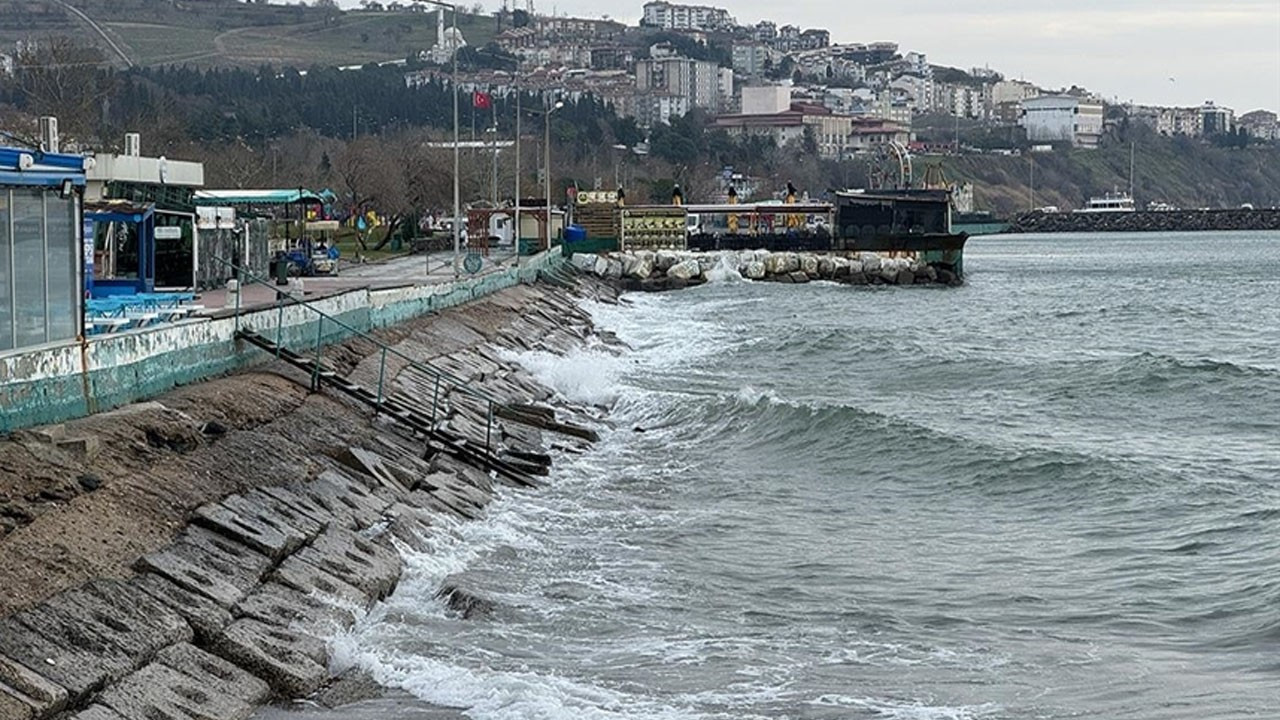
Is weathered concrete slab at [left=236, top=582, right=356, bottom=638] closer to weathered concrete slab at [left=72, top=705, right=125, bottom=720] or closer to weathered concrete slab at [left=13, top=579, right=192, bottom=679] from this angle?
weathered concrete slab at [left=13, top=579, right=192, bottom=679]

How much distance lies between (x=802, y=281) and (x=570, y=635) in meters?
79.1

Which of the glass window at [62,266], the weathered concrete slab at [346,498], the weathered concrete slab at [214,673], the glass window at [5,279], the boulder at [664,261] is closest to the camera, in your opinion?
the weathered concrete slab at [214,673]

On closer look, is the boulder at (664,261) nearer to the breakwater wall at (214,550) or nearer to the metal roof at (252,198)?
the metal roof at (252,198)

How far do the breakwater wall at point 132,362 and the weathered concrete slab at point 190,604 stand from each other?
354 centimetres

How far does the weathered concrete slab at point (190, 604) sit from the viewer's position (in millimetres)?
13008

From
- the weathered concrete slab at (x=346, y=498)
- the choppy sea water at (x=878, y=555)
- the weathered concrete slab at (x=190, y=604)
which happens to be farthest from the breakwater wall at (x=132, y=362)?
the choppy sea water at (x=878, y=555)

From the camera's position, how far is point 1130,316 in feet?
229

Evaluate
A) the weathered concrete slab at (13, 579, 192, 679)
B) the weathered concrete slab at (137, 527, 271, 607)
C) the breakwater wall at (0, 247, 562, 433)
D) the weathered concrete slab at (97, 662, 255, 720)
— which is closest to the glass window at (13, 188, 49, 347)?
the breakwater wall at (0, 247, 562, 433)

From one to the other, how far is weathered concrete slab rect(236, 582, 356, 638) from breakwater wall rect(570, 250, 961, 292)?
240 ft

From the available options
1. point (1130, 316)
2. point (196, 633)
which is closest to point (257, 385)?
point (196, 633)

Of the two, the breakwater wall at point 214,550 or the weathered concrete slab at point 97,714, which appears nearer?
the weathered concrete slab at point 97,714

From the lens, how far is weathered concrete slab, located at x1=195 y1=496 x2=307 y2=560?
15.4 metres

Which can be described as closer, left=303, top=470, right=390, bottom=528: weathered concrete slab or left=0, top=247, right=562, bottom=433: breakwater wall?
left=0, top=247, right=562, bottom=433: breakwater wall

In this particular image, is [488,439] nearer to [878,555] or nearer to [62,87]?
[878,555]
